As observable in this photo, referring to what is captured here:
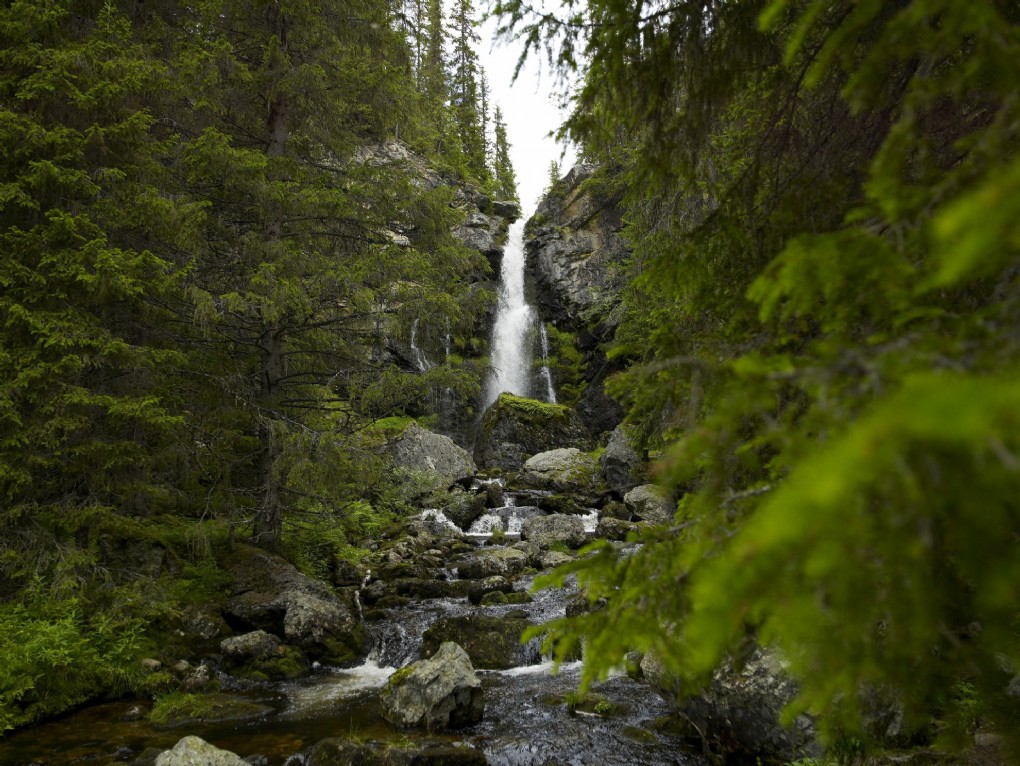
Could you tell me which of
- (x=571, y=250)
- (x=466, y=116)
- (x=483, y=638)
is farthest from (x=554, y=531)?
(x=466, y=116)

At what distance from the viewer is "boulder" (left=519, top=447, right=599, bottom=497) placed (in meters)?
19.2

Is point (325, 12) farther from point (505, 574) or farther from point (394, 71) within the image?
point (505, 574)

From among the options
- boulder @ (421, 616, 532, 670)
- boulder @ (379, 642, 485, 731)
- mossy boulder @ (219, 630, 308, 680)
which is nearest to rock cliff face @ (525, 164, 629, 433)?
boulder @ (421, 616, 532, 670)

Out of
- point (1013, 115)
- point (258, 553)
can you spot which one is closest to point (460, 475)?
point (258, 553)

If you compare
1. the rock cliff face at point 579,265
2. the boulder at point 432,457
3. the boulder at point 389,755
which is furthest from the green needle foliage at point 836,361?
the rock cliff face at point 579,265

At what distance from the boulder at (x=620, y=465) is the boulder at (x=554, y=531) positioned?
3706mm

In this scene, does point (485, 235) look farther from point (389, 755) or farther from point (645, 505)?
point (389, 755)

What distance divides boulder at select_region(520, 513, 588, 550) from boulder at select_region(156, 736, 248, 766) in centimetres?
939

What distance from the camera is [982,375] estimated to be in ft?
3.66

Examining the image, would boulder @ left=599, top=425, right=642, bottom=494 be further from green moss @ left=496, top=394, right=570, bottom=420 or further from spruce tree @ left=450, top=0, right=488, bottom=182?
spruce tree @ left=450, top=0, right=488, bottom=182

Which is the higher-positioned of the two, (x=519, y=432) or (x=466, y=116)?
(x=466, y=116)

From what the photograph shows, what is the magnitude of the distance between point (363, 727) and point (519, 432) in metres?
17.1

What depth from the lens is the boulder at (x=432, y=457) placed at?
18.4m

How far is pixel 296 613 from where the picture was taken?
826 cm
